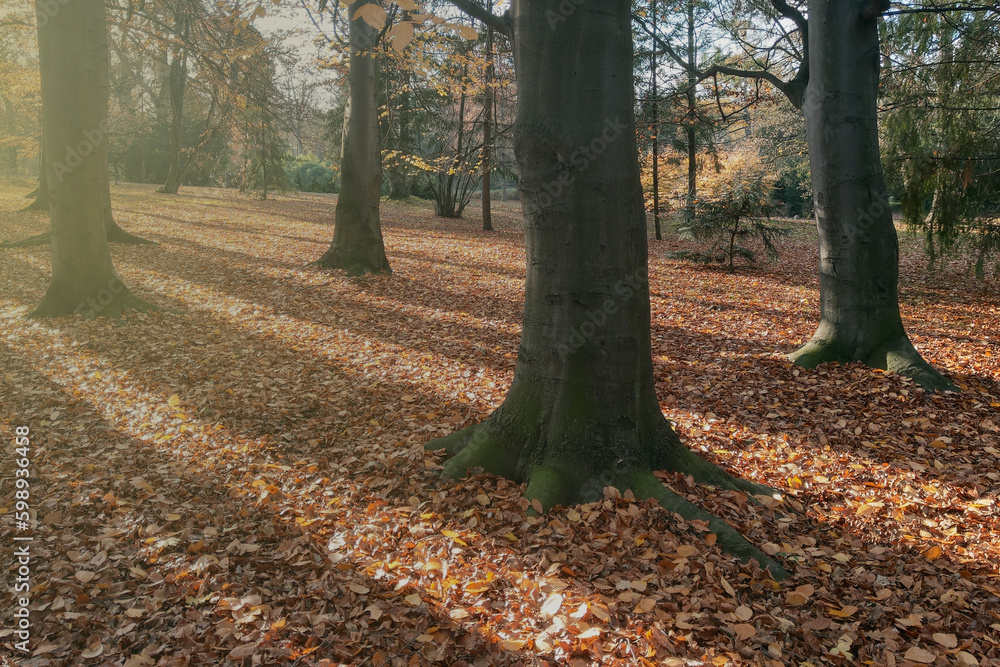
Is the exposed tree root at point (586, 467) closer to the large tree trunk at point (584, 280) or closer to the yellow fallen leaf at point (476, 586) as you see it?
the large tree trunk at point (584, 280)

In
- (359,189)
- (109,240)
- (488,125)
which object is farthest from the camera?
(488,125)

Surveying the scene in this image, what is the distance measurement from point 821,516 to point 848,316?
9.72 ft

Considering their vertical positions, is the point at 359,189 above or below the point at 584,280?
above

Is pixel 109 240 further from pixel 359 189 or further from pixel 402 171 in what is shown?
pixel 402 171

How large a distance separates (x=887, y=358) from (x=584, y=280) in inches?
151

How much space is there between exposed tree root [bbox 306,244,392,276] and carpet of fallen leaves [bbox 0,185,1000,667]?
3001 mm

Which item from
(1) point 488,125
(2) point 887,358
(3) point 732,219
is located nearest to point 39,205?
(1) point 488,125

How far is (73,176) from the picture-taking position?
7.19 m

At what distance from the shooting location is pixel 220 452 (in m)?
4.38

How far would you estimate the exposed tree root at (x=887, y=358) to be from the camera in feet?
17.0

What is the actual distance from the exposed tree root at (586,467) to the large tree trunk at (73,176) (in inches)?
237

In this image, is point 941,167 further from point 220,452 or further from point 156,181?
point 156,181

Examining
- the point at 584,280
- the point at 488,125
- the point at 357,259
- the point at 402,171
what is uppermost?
the point at 488,125

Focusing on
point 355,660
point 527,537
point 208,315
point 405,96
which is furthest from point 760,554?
point 405,96
